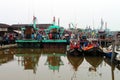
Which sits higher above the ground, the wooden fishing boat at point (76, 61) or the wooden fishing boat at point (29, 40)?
the wooden fishing boat at point (29, 40)

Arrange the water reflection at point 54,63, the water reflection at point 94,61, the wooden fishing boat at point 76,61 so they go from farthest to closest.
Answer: the wooden fishing boat at point 76,61
the water reflection at point 94,61
the water reflection at point 54,63

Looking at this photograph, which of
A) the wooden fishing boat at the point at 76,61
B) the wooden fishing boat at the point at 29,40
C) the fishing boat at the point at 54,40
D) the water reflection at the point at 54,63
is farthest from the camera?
the wooden fishing boat at the point at 29,40

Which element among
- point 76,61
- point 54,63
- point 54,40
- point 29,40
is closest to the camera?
point 54,63

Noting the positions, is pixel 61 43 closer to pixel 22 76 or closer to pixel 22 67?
pixel 22 67

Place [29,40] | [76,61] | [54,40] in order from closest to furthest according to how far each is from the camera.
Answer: [76,61], [54,40], [29,40]

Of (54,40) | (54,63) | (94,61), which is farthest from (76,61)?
(54,40)

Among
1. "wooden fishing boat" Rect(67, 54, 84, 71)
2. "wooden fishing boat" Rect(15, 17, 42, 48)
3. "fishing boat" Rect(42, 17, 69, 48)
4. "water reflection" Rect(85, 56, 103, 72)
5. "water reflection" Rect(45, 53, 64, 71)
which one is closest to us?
"water reflection" Rect(45, 53, 64, 71)

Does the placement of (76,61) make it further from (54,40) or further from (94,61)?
(54,40)

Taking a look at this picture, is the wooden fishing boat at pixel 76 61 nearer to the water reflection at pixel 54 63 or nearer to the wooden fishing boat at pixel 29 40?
the water reflection at pixel 54 63

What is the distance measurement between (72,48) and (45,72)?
698 cm

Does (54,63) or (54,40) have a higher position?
(54,40)

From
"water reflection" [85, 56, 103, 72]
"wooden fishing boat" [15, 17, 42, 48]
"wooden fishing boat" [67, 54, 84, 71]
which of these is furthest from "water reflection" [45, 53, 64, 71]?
"wooden fishing boat" [15, 17, 42, 48]

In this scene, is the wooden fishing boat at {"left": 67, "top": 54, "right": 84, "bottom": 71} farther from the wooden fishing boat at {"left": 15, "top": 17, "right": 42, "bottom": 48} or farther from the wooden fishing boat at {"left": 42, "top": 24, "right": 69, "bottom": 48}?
the wooden fishing boat at {"left": 15, "top": 17, "right": 42, "bottom": 48}

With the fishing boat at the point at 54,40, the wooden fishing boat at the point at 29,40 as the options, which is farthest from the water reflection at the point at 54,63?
the wooden fishing boat at the point at 29,40
